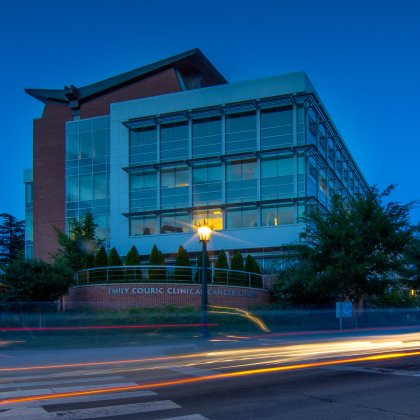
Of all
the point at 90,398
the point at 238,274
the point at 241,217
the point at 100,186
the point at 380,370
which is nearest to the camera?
the point at 90,398

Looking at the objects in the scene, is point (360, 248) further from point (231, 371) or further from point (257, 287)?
point (231, 371)

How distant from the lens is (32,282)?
28250 mm

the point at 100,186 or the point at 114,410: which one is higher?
the point at 100,186

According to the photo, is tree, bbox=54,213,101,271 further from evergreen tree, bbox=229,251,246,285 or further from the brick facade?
evergreen tree, bbox=229,251,246,285

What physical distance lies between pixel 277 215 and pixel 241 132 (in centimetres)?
666

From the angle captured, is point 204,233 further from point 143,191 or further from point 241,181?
point 143,191

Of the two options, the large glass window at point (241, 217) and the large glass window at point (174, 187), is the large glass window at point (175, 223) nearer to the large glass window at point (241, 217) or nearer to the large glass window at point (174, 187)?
the large glass window at point (174, 187)

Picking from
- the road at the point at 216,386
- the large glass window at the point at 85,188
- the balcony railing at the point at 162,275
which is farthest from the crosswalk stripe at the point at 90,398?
the large glass window at the point at 85,188

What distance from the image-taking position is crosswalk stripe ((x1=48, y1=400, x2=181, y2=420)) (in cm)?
725

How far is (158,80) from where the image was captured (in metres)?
45.9

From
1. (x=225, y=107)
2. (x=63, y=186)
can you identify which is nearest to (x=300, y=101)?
(x=225, y=107)

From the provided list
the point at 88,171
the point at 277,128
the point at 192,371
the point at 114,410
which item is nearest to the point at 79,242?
the point at 88,171

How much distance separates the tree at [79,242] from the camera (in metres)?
38.4

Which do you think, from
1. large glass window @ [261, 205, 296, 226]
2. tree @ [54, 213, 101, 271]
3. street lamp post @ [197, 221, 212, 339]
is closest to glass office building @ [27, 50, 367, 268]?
large glass window @ [261, 205, 296, 226]
